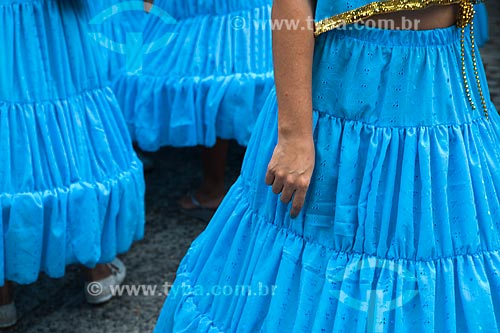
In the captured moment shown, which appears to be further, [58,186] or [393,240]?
[58,186]

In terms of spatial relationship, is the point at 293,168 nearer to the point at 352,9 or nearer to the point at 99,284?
the point at 352,9

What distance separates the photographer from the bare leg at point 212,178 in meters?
3.44

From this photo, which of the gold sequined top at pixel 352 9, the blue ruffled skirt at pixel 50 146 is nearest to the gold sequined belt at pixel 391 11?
the gold sequined top at pixel 352 9

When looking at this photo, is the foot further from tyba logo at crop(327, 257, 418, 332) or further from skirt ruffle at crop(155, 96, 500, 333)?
tyba logo at crop(327, 257, 418, 332)

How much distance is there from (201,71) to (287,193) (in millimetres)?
1667

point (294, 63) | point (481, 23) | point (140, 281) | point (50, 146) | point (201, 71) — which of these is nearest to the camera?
point (294, 63)

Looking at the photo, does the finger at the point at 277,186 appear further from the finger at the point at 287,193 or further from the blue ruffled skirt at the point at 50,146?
the blue ruffled skirt at the point at 50,146

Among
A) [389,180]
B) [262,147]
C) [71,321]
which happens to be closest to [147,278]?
[71,321]

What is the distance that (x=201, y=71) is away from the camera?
3176 mm

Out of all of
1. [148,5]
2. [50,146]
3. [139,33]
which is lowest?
[50,146]

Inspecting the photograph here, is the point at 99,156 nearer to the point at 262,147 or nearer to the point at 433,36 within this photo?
the point at 262,147

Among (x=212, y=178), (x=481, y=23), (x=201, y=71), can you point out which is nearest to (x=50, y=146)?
(x=201, y=71)

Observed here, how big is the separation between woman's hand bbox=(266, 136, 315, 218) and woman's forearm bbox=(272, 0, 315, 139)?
2 cm

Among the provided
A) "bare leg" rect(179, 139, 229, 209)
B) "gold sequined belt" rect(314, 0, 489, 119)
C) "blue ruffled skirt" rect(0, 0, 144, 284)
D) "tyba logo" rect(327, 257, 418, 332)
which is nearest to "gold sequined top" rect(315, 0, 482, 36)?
"gold sequined belt" rect(314, 0, 489, 119)
